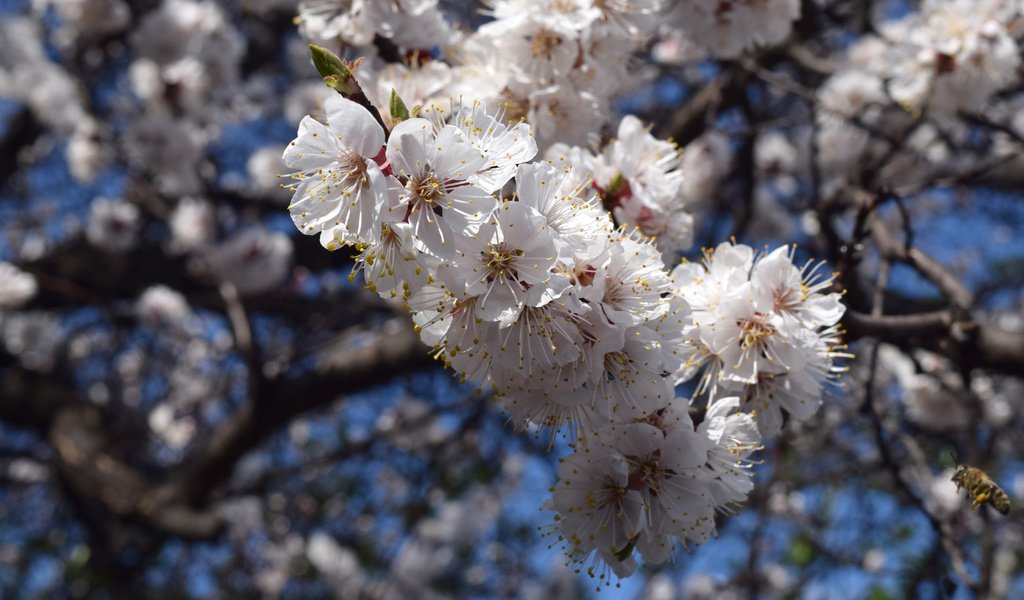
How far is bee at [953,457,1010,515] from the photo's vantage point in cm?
121

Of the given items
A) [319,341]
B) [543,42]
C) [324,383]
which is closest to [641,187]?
[543,42]

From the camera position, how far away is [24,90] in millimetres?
5762

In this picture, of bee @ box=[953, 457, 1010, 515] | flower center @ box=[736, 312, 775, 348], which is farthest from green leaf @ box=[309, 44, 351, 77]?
bee @ box=[953, 457, 1010, 515]

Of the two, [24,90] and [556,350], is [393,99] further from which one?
[24,90]

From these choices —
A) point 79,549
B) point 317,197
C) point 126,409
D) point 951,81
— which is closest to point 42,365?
point 126,409

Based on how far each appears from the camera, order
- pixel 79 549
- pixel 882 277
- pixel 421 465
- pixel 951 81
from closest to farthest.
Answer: pixel 882 277
pixel 951 81
pixel 79 549
pixel 421 465

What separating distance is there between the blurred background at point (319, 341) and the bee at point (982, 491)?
51 centimetres

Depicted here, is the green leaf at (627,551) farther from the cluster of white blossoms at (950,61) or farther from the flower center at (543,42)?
the cluster of white blossoms at (950,61)

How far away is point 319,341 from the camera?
4320 mm

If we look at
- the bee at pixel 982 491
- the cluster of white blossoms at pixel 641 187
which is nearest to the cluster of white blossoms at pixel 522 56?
the cluster of white blossoms at pixel 641 187

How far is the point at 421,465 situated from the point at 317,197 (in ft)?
14.4

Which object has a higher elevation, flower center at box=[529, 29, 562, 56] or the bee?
flower center at box=[529, 29, 562, 56]

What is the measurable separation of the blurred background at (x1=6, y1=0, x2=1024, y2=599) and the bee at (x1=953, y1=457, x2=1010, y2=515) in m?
0.51

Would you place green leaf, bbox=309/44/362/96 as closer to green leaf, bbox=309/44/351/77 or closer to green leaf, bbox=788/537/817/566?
green leaf, bbox=309/44/351/77
